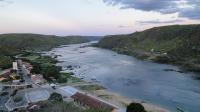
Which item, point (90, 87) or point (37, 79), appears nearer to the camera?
point (90, 87)

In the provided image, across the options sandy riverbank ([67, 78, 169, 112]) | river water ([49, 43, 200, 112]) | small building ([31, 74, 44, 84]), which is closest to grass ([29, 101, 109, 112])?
sandy riverbank ([67, 78, 169, 112])

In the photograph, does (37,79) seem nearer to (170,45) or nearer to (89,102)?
(89,102)

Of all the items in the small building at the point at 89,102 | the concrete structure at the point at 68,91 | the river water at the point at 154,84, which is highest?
the small building at the point at 89,102

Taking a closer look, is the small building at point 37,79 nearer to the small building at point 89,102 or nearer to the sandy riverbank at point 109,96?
the sandy riverbank at point 109,96

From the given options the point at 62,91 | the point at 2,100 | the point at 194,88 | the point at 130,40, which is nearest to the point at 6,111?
the point at 2,100

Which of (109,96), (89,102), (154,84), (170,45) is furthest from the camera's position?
(170,45)

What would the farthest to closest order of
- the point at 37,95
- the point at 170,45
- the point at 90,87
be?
the point at 170,45, the point at 90,87, the point at 37,95

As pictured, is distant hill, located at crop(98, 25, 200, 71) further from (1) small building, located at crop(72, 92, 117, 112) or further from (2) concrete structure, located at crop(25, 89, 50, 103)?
(2) concrete structure, located at crop(25, 89, 50, 103)

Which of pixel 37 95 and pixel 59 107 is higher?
pixel 59 107

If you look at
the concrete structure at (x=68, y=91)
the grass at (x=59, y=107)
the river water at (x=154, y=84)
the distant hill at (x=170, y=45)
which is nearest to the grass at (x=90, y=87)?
the river water at (x=154, y=84)

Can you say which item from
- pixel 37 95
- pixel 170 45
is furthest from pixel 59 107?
pixel 170 45
